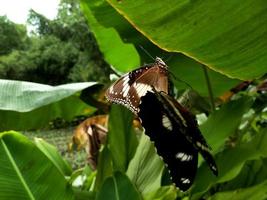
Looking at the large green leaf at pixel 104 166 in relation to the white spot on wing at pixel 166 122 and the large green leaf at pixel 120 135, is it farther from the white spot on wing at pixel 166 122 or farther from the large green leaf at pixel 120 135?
the white spot on wing at pixel 166 122

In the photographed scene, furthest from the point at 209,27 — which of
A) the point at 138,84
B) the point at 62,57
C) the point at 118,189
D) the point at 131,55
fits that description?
the point at 62,57

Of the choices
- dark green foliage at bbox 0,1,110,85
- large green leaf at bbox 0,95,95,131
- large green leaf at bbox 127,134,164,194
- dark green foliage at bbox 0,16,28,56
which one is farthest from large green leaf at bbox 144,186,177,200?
dark green foliage at bbox 0,16,28,56

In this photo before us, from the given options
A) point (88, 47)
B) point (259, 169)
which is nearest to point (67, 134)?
point (88, 47)

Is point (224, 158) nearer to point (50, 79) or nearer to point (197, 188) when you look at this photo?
point (197, 188)

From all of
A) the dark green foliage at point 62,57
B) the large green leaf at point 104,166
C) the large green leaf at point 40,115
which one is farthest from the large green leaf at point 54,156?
the dark green foliage at point 62,57

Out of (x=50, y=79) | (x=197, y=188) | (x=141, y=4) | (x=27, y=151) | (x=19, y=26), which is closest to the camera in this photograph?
(x=141, y=4)

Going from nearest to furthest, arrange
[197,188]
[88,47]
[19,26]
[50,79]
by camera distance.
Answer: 1. [197,188]
2. [88,47]
3. [50,79]
4. [19,26]
